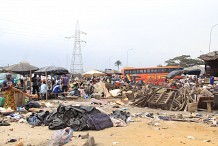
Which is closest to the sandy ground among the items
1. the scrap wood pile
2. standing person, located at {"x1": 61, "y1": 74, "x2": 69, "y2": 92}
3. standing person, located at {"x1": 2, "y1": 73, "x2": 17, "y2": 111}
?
standing person, located at {"x1": 2, "y1": 73, "x2": 17, "y2": 111}

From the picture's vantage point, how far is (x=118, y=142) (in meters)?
6.95

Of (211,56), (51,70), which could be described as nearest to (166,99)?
(211,56)

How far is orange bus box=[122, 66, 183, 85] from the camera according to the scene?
40.2 metres

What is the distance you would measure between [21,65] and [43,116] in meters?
12.2

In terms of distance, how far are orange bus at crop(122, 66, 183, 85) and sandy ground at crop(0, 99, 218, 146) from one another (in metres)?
30.3

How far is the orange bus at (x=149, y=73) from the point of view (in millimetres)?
40156

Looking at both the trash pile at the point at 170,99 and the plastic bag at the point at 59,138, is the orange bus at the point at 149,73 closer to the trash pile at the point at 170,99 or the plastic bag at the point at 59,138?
the trash pile at the point at 170,99

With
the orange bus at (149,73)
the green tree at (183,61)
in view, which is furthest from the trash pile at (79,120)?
the green tree at (183,61)

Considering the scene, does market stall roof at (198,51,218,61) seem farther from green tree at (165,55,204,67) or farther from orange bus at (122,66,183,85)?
green tree at (165,55,204,67)

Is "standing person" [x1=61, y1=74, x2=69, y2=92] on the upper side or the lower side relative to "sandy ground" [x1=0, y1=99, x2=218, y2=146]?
upper

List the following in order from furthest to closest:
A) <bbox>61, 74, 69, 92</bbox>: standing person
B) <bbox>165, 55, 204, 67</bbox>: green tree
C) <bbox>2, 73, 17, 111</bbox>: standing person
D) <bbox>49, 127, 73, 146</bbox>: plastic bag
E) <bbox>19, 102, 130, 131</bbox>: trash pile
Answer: <bbox>165, 55, 204, 67</bbox>: green tree
<bbox>61, 74, 69, 92</bbox>: standing person
<bbox>2, 73, 17, 111</bbox>: standing person
<bbox>19, 102, 130, 131</bbox>: trash pile
<bbox>49, 127, 73, 146</bbox>: plastic bag

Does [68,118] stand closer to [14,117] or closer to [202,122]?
[14,117]

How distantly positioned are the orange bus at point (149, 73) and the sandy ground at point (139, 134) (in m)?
30.3

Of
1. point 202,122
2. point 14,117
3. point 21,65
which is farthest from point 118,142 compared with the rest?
point 21,65
